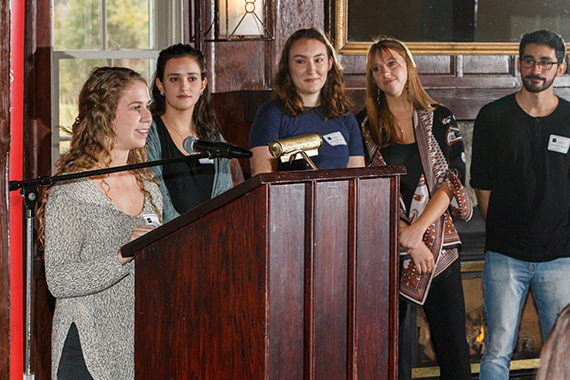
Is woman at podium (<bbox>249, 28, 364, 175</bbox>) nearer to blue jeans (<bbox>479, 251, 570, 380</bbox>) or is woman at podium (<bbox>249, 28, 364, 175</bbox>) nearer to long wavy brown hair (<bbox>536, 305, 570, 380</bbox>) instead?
blue jeans (<bbox>479, 251, 570, 380</bbox>)

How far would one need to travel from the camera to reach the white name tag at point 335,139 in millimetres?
2631

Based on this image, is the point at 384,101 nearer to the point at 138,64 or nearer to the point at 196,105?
the point at 196,105

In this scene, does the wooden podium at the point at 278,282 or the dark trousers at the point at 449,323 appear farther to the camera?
the dark trousers at the point at 449,323

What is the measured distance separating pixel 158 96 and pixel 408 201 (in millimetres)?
1146

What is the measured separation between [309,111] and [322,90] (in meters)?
0.15

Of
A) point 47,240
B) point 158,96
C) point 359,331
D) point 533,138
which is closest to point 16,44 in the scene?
point 47,240

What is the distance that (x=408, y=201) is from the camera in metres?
2.75

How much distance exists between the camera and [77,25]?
3.29 metres

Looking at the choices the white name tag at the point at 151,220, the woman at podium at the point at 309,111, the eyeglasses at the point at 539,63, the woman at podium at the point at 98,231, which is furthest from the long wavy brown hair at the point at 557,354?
the eyeglasses at the point at 539,63

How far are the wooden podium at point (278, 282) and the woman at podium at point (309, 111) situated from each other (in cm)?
107

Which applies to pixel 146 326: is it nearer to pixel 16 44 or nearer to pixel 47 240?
pixel 47 240

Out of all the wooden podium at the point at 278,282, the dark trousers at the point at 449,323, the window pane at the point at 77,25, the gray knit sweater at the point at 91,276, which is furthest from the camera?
the window pane at the point at 77,25

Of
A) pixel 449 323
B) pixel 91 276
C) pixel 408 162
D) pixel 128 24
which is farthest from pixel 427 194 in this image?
pixel 128 24

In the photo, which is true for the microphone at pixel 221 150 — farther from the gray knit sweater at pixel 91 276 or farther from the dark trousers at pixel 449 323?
the dark trousers at pixel 449 323
